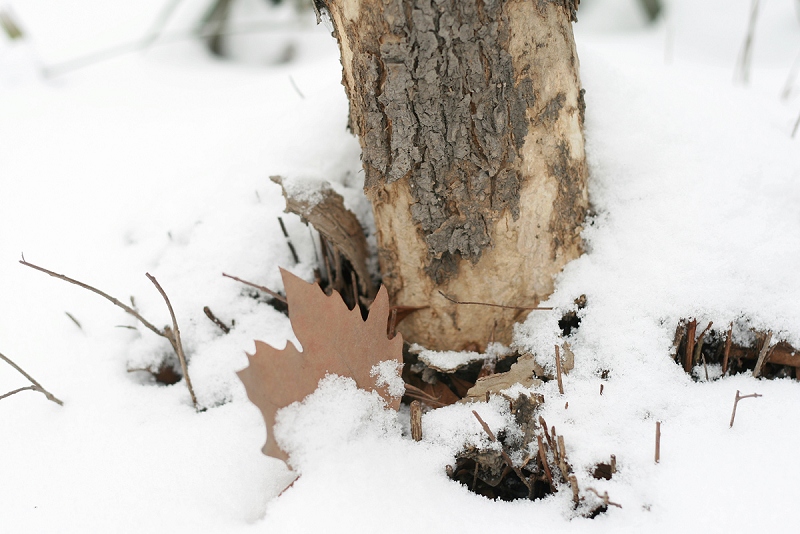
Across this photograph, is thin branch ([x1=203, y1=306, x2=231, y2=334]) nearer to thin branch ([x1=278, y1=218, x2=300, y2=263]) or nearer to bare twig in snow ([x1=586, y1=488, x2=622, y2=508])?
thin branch ([x1=278, y1=218, x2=300, y2=263])

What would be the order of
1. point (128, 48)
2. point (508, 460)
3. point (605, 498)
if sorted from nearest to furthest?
point (605, 498), point (508, 460), point (128, 48)

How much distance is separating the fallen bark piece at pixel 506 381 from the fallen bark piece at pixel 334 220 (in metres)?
0.39

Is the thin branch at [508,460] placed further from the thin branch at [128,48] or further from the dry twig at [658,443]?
the thin branch at [128,48]

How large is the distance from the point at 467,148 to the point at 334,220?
396 mm

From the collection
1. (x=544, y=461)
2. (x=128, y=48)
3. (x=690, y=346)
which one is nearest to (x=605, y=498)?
(x=544, y=461)

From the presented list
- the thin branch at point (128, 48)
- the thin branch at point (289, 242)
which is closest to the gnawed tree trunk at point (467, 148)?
the thin branch at point (289, 242)

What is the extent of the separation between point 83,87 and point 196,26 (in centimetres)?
78

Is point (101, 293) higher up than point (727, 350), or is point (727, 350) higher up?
point (101, 293)

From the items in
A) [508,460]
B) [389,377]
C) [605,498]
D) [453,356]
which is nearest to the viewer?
[605,498]

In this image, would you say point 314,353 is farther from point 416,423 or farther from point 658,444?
point 658,444

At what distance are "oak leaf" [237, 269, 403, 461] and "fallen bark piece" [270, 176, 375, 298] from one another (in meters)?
Answer: 0.26

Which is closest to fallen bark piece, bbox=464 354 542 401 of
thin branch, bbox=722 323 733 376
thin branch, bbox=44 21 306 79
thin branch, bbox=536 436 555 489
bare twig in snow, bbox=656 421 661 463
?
thin branch, bbox=536 436 555 489

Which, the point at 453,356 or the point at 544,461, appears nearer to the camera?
the point at 544,461

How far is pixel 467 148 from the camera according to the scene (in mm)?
1035
